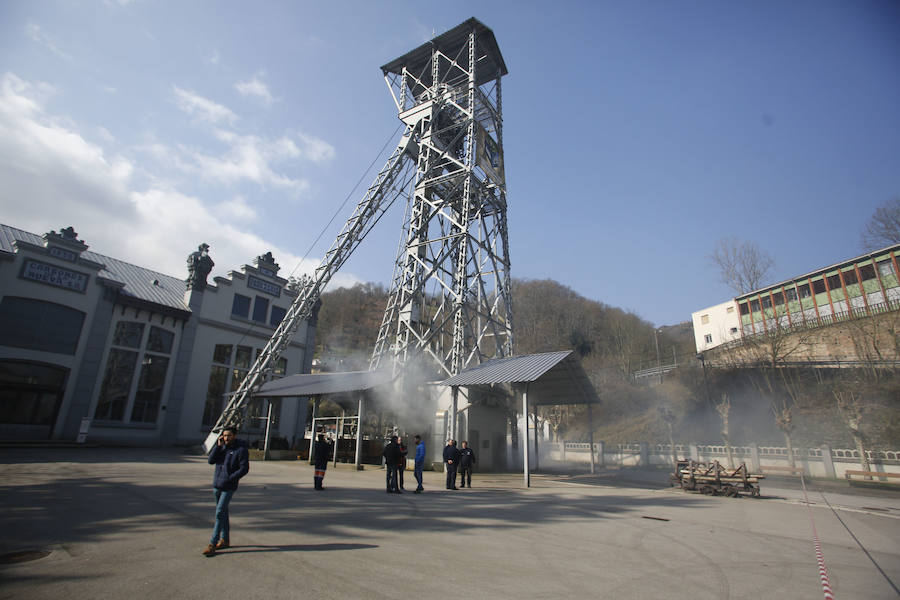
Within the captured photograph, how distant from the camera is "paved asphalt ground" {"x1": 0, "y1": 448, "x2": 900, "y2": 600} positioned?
4.60 m

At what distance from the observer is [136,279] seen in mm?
27656

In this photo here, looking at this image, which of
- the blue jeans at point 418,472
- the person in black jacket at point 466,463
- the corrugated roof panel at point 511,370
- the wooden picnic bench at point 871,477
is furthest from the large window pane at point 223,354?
the wooden picnic bench at point 871,477

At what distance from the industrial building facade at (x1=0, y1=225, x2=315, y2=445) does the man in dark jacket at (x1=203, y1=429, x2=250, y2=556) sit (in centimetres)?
2246

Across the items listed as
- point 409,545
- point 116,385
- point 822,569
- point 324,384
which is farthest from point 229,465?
point 116,385

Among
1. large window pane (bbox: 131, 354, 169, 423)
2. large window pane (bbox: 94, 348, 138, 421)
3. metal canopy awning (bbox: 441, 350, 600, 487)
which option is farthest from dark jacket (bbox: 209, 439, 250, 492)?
large window pane (bbox: 131, 354, 169, 423)

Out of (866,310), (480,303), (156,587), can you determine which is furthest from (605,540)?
(866,310)

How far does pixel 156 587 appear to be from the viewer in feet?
14.1

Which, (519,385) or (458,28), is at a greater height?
(458,28)

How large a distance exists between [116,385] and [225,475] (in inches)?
957

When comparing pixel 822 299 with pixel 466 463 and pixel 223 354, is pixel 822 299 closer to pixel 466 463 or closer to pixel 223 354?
pixel 466 463

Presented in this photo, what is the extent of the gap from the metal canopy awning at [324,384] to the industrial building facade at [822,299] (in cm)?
2900

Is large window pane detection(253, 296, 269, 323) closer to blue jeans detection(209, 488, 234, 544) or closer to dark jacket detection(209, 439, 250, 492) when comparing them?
dark jacket detection(209, 439, 250, 492)

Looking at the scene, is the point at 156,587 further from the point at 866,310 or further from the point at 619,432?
the point at 866,310

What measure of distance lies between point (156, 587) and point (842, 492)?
78.9 feet
